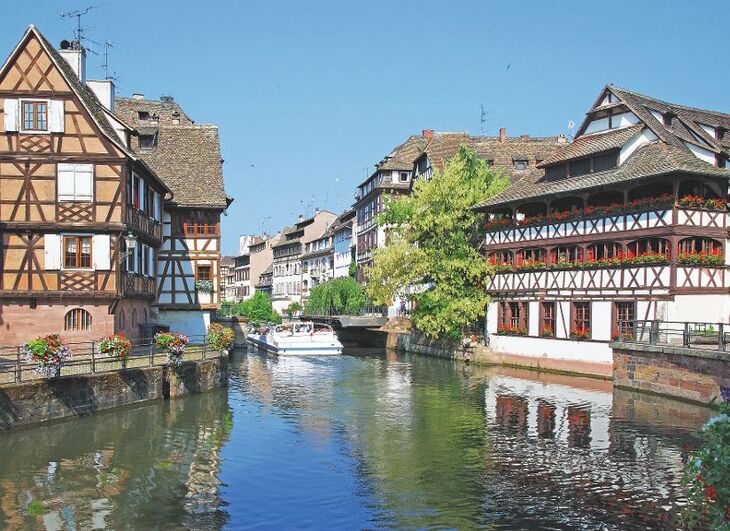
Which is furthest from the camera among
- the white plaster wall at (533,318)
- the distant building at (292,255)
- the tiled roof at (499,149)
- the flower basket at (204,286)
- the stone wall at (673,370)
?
the distant building at (292,255)

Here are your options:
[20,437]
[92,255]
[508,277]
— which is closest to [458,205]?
[508,277]

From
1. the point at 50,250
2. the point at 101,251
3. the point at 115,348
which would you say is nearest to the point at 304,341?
the point at 101,251

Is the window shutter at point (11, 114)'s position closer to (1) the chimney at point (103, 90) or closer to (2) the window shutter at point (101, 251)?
(2) the window shutter at point (101, 251)

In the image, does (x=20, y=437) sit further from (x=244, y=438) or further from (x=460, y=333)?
(x=460, y=333)

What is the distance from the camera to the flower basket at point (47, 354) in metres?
22.8

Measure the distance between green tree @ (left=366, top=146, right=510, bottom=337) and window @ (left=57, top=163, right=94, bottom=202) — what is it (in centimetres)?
2113

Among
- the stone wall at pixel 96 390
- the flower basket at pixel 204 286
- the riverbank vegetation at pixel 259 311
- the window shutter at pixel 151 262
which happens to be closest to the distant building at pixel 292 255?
the riverbank vegetation at pixel 259 311

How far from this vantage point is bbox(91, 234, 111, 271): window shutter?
31984 mm

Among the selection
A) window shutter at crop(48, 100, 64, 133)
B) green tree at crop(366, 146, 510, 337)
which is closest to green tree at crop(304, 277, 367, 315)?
green tree at crop(366, 146, 510, 337)

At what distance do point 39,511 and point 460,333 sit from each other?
35.3 m

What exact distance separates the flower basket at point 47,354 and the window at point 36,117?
12.0 m

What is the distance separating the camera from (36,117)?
3188 centimetres

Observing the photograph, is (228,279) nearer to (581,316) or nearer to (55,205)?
(581,316)

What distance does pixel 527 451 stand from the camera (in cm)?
2102
